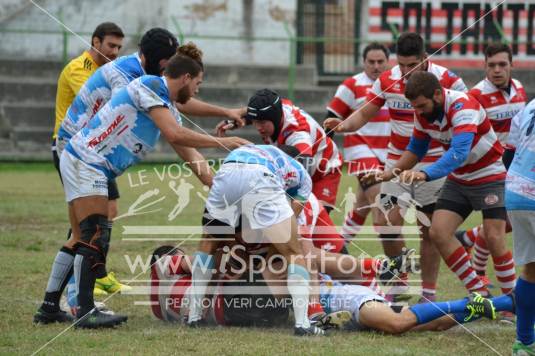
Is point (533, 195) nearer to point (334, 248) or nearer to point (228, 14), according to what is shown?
point (334, 248)

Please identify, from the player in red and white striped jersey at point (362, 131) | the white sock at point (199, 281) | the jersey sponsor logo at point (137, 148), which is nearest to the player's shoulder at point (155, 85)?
the jersey sponsor logo at point (137, 148)

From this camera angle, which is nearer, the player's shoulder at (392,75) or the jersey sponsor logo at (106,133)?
the jersey sponsor logo at (106,133)

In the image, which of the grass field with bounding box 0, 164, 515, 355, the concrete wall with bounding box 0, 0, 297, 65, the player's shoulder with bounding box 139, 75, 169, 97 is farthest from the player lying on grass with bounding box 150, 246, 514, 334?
the concrete wall with bounding box 0, 0, 297, 65

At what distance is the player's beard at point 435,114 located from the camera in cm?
757

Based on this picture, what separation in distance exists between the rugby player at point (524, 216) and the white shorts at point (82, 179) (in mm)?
2844

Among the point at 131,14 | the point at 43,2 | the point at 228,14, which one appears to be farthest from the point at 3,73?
the point at 228,14

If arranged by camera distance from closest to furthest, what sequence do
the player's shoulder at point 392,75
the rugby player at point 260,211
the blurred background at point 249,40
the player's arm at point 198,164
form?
the rugby player at point 260,211 < the player's arm at point 198,164 < the player's shoulder at point 392,75 < the blurred background at point 249,40

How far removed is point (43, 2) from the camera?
2256cm

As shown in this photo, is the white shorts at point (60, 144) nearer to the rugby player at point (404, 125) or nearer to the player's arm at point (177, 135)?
the player's arm at point (177, 135)

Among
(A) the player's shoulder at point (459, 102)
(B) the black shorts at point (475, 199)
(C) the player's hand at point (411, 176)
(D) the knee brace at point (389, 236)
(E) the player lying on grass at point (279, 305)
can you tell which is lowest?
(E) the player lying on grass at point (279, 305)

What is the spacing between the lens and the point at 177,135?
22.5ft

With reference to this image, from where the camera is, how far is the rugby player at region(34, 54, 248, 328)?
6.86 metres

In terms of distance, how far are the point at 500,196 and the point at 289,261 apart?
200cm

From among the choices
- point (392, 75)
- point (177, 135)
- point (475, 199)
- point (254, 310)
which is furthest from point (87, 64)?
point (475, 199)
